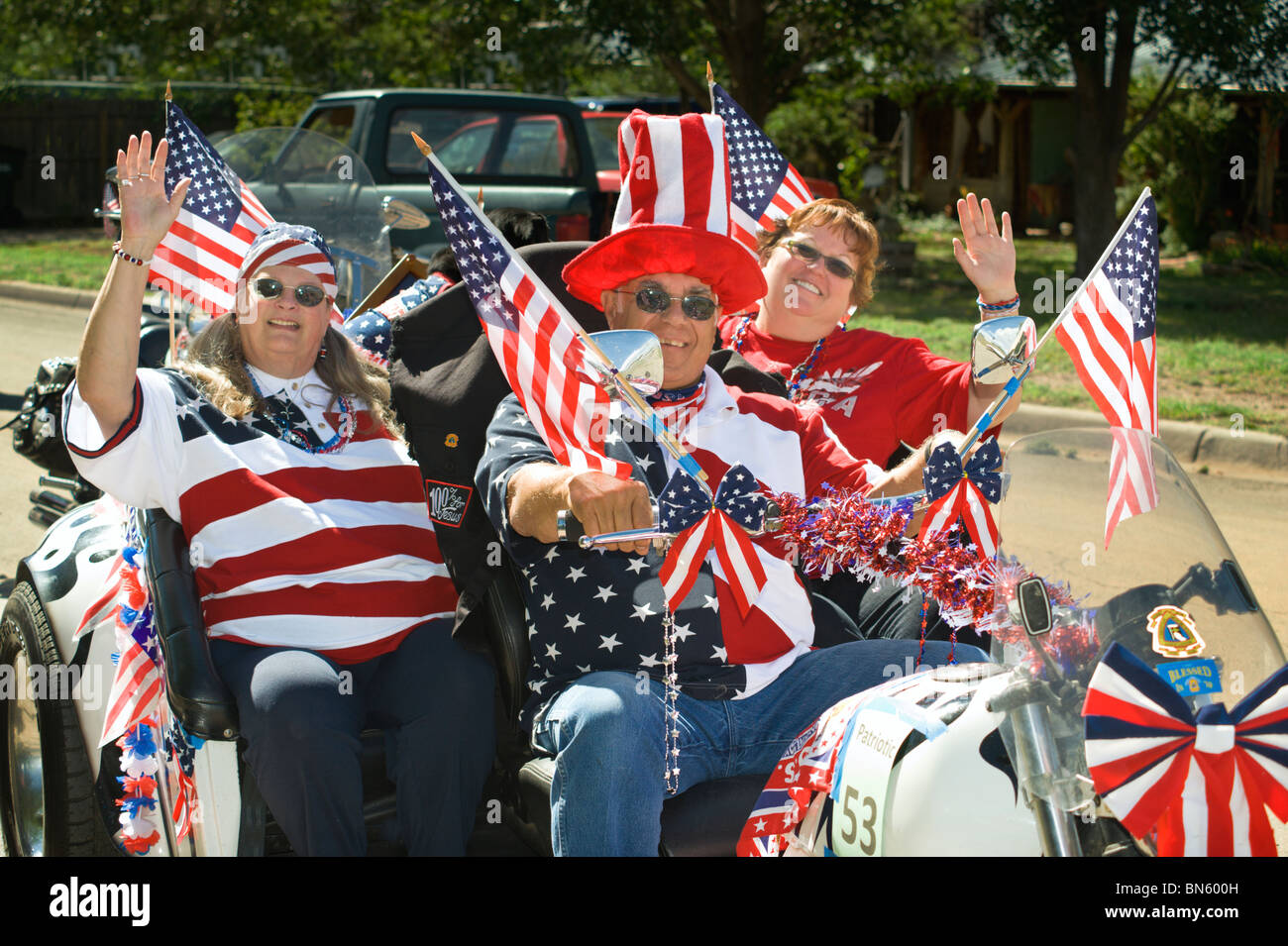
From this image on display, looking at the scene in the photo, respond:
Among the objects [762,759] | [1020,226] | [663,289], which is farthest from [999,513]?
[1020,226]

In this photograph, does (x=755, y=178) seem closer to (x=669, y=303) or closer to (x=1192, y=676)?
(x=669, y=303)

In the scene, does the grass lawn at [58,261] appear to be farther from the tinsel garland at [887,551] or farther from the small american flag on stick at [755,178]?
the tinsel garland at [887,551]

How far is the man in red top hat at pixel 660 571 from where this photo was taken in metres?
2.35

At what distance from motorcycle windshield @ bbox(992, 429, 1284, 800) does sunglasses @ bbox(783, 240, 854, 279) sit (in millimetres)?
1710

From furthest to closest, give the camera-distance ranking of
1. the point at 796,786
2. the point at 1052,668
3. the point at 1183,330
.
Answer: the point at 1183,330
the point at 796,786
the point at 1052,668

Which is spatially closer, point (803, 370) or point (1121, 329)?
point (1121, 329)

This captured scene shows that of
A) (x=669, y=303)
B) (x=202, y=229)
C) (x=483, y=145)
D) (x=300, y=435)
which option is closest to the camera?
(x=669, y=303)

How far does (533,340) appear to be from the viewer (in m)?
2.48

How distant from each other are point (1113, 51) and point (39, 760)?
12.7 m

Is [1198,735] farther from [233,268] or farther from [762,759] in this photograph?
[233,268]

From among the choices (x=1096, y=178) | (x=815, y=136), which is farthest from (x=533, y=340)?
(x=815, y=136)

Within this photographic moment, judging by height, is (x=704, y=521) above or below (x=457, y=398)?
below

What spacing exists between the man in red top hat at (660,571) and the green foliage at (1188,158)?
17562 millimetres

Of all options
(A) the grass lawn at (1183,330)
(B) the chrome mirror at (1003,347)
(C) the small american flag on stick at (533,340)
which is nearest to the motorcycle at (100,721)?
(C) the small american flag on stick at (533,340)
